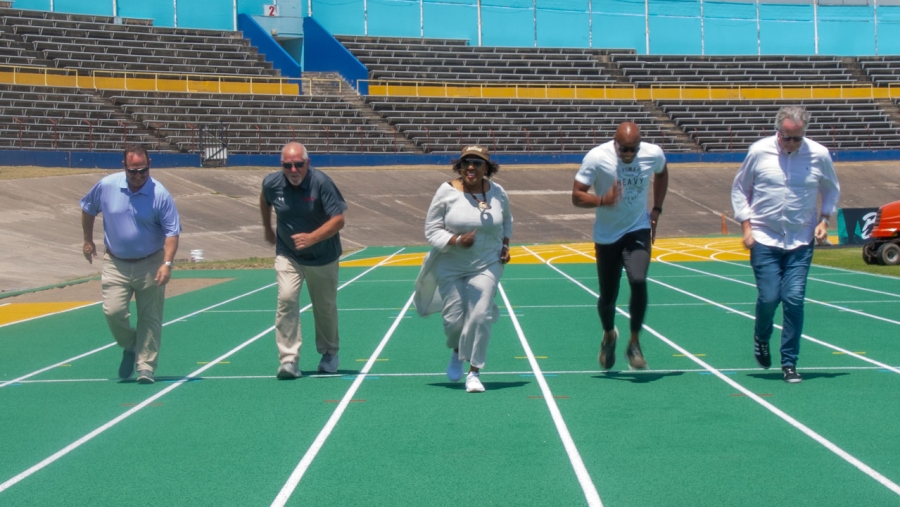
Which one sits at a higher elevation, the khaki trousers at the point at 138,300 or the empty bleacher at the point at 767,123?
the empty bleacher at the point at 767,123

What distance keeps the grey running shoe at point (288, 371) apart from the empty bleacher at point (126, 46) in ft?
120

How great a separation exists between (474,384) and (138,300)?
2604 mm

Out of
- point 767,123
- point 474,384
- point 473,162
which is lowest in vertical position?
point 474,384

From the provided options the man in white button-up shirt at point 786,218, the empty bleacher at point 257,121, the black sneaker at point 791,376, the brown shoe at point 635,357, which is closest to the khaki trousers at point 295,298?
the brown shoe at point 635,357

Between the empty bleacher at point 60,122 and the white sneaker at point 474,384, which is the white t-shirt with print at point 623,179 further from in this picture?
the empty bleacher at point 60,122

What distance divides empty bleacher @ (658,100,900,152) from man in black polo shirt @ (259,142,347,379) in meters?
40.8

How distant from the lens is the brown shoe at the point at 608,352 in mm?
7692

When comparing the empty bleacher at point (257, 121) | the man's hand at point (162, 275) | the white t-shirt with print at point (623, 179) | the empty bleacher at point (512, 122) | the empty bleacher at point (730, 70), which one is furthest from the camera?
the empty bleacher at point (730, 70)

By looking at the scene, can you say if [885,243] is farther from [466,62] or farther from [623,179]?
[466,62]

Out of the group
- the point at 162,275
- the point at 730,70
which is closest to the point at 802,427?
the point at 162,275

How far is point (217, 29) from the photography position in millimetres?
49062

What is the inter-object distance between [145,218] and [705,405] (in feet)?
13.6

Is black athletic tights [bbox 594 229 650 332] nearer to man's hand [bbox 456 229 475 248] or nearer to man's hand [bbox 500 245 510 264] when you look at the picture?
man's hand [bbox 500 245 510 264]

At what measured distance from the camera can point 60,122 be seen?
37.0 metres
